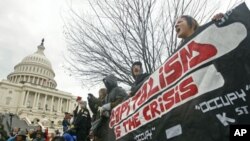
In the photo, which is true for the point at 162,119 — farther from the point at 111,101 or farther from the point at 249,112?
the point at 111,101

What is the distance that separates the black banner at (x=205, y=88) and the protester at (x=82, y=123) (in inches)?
135

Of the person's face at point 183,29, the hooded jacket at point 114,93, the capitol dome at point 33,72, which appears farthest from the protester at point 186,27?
the capitol dome at point 33,72

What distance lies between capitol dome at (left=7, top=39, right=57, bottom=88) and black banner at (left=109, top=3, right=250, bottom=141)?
8521cm

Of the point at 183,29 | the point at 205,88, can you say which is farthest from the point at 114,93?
the point at 205,88

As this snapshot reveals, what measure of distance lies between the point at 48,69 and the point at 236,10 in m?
90.3

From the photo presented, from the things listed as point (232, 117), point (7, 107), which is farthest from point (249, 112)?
point (7, 107)

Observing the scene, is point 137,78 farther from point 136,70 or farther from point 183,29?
point 183,29

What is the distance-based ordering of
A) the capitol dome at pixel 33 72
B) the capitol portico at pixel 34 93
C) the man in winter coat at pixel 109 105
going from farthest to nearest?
the capitol dome at pixel 33 72, the capitol portico at pixel 34 93, the man in winter coat at pixel 109 105

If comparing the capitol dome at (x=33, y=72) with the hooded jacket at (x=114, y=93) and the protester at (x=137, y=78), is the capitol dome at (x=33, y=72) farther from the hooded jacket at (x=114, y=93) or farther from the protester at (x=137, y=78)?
the protester at (x=137, y=78)

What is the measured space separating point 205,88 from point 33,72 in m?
86.6

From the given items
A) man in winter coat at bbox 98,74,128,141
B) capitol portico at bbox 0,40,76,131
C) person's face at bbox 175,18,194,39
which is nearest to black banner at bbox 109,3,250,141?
person's face at bbox 175,18,194,39

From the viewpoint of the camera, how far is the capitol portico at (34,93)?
75875 mm

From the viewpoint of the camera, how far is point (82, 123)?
6781 mm

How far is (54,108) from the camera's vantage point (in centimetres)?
8319
